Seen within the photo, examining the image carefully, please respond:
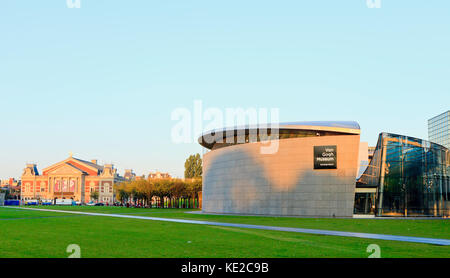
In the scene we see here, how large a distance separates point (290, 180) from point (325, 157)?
4.86 m

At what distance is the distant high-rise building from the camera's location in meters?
126

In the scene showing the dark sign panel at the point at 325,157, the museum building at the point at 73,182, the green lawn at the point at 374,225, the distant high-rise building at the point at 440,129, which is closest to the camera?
the green lawn at the point at 374,225

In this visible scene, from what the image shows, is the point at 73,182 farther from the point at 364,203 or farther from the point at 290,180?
the point at 364,203

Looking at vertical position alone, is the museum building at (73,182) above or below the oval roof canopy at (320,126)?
below

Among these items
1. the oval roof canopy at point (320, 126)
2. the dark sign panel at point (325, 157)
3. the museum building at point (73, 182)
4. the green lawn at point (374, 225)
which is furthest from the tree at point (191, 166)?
the green lawn at point (374, 225)

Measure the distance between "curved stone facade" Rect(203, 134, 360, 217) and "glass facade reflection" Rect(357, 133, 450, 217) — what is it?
104 inches

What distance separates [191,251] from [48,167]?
16606 centimetres

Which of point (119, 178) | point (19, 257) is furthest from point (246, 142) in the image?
point (119, 178)

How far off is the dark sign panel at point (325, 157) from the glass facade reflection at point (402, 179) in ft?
11.5

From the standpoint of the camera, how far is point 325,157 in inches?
1839

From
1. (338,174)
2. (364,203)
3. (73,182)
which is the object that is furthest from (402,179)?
(73,182)

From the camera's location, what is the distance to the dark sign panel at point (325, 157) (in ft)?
152

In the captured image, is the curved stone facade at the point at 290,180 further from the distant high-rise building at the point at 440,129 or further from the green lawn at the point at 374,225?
the distant high-rise building at the point at 440,129
